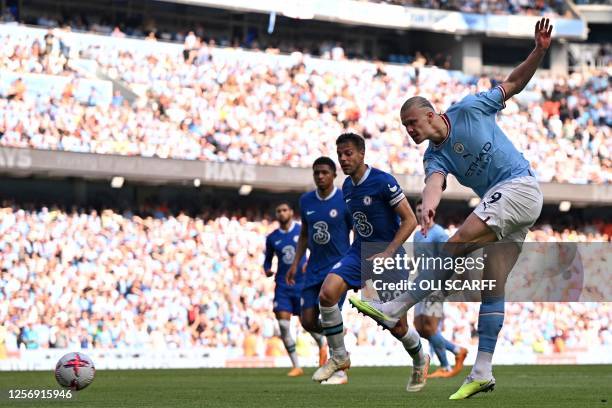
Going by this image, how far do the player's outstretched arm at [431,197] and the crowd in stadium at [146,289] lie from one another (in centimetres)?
1618

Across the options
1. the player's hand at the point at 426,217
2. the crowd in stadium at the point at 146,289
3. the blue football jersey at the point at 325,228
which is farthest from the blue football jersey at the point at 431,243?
the crowd in stadium at the point at 146,289

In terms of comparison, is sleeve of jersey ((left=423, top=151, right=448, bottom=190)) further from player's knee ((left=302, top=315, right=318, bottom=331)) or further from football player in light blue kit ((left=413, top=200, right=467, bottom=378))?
football player in light blue kit ((left=413, top=200, right=467, bottom=378))

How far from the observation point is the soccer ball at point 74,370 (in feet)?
35.6

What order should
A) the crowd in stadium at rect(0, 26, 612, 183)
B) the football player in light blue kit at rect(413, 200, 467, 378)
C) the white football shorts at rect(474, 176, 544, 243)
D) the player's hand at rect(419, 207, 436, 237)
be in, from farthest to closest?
1. the crowd in stadium at rect(0, 26, 612, 183)
2. the football player in light blue kit at rect(413, 200, 467, 378)
3. the white football shorts at rect(474, 176, 544, 243)
4. the player's hand at rect(419, 207, 436, 237)

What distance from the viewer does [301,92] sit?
36094 millimetres

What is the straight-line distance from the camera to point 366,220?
12.8 metres

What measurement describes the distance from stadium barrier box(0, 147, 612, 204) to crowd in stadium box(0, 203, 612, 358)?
→ 39.9 inches

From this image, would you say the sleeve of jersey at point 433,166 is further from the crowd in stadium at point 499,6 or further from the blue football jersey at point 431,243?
the crowd in stadium at point 499,6

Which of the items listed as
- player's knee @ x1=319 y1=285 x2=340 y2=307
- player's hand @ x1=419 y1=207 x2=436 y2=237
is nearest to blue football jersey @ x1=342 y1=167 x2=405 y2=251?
player's knee @ x1=319 y1=285 x2=340 y2=307

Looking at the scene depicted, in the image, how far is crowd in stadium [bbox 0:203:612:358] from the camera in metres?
26.4

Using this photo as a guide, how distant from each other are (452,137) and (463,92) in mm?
30144

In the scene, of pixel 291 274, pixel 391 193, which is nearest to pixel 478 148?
pixel 391 193

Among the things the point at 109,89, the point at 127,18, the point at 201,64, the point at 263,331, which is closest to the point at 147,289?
the point at 263,331

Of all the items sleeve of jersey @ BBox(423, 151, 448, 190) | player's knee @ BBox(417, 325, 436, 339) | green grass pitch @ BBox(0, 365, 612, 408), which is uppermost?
sleeve of jersey @ BBox(423, 151, 448, 190)
